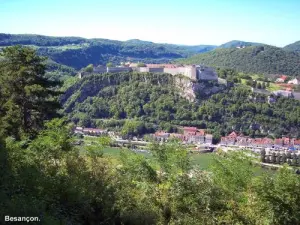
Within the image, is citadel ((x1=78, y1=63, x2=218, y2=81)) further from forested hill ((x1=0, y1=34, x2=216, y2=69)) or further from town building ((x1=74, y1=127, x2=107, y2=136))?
forested hill ((x1=0, y1=34, x2=216, y2=69))

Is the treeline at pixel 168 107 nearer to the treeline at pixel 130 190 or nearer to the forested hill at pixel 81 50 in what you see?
the treeline at pixel 130 190

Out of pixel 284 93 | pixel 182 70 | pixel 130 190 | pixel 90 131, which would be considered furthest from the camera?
pixel 182 70

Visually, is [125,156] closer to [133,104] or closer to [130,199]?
[130,199]

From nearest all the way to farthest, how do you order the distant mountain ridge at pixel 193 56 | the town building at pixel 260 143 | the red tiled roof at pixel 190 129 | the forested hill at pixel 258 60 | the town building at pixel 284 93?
the town building at pixel 260 143 → the red tiled roof at pixel 190 129 → the town building at pixel 284 93 → the forested hill at pixel 258 60 → the distant mountain ridge at pixel 193 56

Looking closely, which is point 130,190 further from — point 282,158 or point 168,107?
point 168,107

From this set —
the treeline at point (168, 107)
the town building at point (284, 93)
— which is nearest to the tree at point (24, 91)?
the treeline at point (168, 107)

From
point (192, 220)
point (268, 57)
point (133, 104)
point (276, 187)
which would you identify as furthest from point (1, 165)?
point (268, 57)

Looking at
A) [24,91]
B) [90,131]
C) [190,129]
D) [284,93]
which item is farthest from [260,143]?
[24,91]
